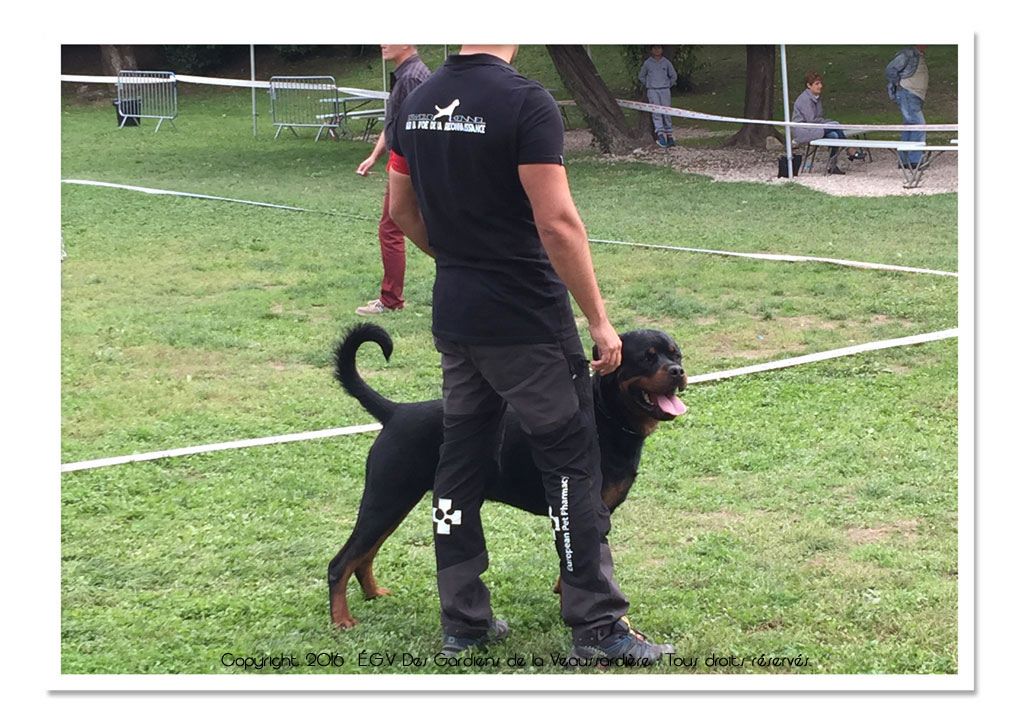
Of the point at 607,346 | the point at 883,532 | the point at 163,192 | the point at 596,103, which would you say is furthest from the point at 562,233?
the point at 596,103

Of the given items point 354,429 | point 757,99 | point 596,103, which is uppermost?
point 757,99

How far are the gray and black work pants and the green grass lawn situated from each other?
262mm

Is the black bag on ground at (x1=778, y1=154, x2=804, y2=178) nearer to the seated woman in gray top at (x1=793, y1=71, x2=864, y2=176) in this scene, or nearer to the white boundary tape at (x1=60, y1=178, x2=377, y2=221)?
the seated woman in gray top at (x1=793, y1=71, x2=864, y2=176)

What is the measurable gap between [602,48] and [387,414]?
22862mm

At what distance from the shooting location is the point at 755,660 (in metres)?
3.96

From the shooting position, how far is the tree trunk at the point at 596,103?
19.0 m

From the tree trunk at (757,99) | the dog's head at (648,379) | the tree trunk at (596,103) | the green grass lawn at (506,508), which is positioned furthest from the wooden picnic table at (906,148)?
the dog's head at (648,379)

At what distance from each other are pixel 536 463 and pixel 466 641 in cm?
64

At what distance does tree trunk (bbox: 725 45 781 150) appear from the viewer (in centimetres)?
1939

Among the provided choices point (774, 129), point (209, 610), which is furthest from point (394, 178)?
point (774, 129)

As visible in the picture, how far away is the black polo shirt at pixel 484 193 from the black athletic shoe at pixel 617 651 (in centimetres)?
99

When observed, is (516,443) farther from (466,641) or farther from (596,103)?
→ (596,103)

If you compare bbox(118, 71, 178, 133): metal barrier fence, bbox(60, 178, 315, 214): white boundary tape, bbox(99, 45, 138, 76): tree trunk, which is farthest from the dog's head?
bbox(99, 45, 138, 76): tree trunk

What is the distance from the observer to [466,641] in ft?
13.3
